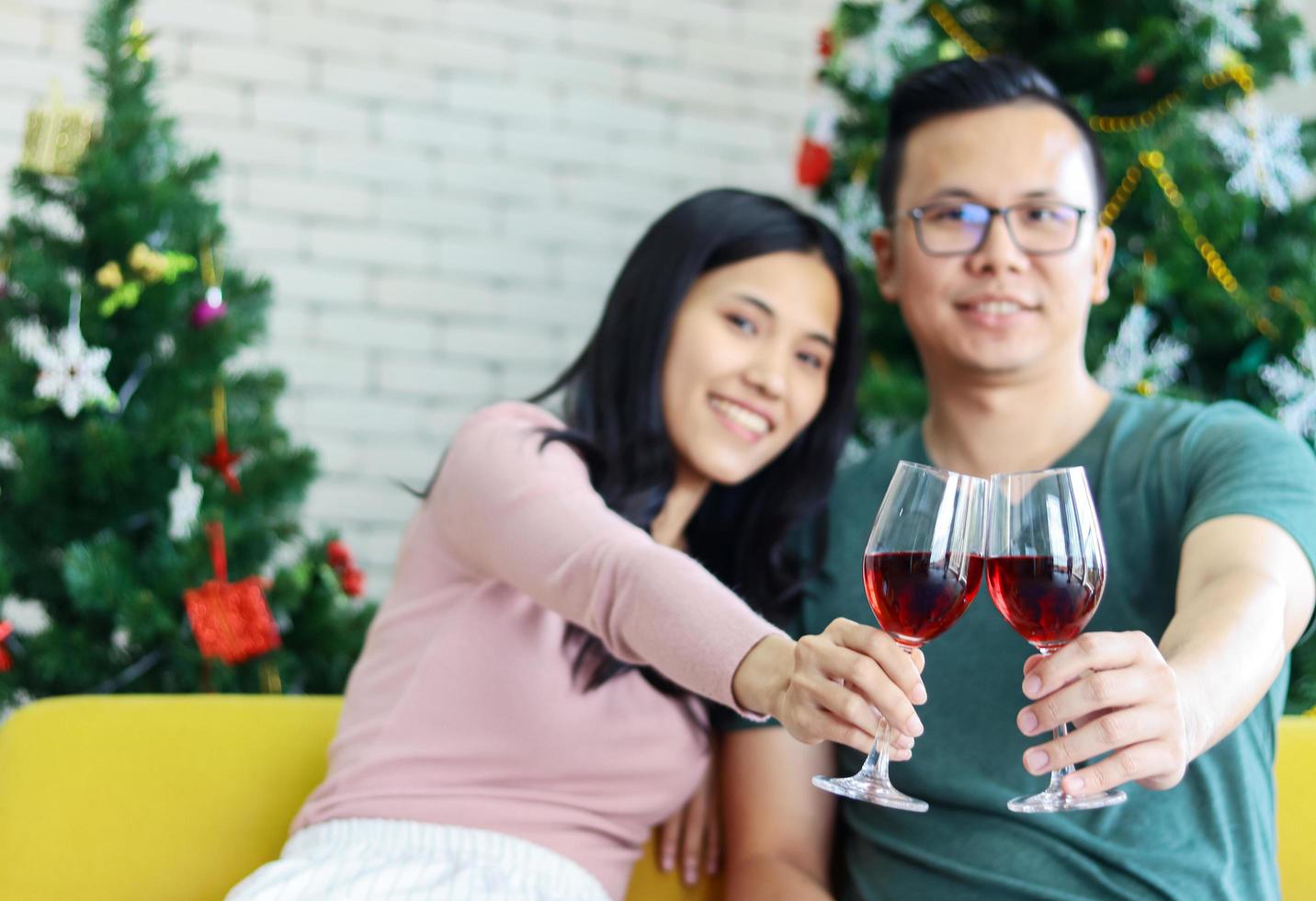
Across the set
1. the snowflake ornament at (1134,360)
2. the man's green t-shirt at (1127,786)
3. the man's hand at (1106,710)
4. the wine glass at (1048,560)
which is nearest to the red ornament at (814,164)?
the snowflake ornament at (1134,360)

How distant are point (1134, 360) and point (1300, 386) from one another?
32 centimetres

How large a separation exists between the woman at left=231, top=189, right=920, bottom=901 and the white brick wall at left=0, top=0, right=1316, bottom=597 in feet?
6.99

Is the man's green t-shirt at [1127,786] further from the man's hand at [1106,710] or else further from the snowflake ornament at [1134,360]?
the snowflake ornament at [1134,360]

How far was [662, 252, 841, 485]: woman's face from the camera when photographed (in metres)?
1.88

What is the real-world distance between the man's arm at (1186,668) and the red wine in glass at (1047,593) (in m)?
0.05

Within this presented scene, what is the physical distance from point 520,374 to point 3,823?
8.36 feet

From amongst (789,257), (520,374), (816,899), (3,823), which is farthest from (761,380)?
(520,374)

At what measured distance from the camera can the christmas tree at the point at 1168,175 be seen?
2.73 metres

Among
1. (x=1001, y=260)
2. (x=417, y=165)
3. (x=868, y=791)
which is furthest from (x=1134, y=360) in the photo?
(x=417, y=165)

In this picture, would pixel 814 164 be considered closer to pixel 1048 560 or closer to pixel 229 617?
pixel 229 617

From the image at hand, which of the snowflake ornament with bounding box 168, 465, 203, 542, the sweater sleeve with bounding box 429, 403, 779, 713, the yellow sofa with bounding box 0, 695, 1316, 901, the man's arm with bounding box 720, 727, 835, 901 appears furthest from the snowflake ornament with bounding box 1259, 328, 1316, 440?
the snowflake ornament with bounding box 168, 465, 203, 542

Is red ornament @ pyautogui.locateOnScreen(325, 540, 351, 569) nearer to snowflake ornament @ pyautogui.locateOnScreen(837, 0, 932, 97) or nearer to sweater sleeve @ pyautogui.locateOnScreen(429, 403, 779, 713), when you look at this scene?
sweater sleeve @ pyautogui.locateOnScreen(429, 403, 779, 713)

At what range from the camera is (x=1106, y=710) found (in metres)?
1.11

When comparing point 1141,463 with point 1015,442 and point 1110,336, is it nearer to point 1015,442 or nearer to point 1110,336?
point 1015,442
